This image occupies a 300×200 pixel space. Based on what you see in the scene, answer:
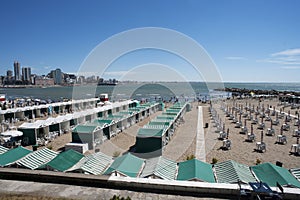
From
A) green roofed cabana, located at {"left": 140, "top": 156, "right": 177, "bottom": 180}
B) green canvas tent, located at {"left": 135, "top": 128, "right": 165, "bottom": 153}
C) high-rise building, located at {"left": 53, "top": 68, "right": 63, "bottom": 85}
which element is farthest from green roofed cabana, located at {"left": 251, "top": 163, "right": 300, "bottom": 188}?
high-rise building, located at {"left": 53, "top": 68, "right": 63, "bottom": 85}

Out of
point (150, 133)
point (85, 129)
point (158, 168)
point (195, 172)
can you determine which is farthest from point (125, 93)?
point (195, 172)

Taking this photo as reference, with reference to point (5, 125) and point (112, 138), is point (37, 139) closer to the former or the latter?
point (112, 138)

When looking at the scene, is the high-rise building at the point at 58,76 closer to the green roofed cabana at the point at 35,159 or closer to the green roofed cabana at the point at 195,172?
the green roofed cabana at the point at 35,159

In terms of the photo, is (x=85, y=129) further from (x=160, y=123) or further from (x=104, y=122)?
(x=160, y=123)

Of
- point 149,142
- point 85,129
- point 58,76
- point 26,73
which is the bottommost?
point 149,142

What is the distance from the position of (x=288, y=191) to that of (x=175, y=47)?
36.9 ft

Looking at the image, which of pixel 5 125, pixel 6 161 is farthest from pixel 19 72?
pixel 6 161

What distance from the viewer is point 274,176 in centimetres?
605

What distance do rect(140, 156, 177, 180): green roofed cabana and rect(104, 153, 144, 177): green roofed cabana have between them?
0.81 ft

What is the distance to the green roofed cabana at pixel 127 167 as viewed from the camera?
6.30 metres

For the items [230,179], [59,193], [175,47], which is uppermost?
[175,47]

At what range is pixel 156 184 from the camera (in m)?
4.08

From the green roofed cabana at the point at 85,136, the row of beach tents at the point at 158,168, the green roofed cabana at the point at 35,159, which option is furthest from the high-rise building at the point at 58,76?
the row of beach tents at the point at 158,168

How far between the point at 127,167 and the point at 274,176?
434 centimetres
